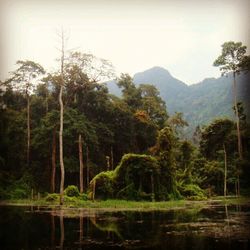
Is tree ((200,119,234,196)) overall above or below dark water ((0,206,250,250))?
above

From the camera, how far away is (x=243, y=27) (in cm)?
1030

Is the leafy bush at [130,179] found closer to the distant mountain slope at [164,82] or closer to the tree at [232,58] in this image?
the tree at [232,58]

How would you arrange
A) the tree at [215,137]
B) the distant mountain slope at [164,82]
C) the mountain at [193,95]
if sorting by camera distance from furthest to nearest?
the distant mountain slope at [164,82]
the mountain at [193,95]
the tree at [215,137]

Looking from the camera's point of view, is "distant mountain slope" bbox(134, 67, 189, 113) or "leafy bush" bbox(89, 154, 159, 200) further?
"distant mountain slope" bbox(134, 67, 189, 113)

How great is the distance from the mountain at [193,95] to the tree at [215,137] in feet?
37.7

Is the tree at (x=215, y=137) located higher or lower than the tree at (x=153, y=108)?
lower

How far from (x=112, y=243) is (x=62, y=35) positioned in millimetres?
12621

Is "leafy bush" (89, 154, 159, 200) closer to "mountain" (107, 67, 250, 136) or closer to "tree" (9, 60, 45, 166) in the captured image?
"tree" (9, 60, 45, 166)

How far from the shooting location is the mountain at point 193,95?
45.9 m

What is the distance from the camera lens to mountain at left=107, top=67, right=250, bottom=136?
45938 millimetres

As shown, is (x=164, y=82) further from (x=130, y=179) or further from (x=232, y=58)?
(x=130, y=179)

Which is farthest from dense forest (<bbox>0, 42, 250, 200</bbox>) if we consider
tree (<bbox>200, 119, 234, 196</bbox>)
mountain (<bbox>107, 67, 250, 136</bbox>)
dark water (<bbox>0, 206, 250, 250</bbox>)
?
mountain (<bbox>107, 67, 250, 136</bbox>)

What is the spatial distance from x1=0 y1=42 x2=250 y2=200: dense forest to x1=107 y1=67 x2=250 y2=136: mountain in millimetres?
13694

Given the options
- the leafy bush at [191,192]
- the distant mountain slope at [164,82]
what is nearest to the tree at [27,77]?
the leafy bush at [191,192]
